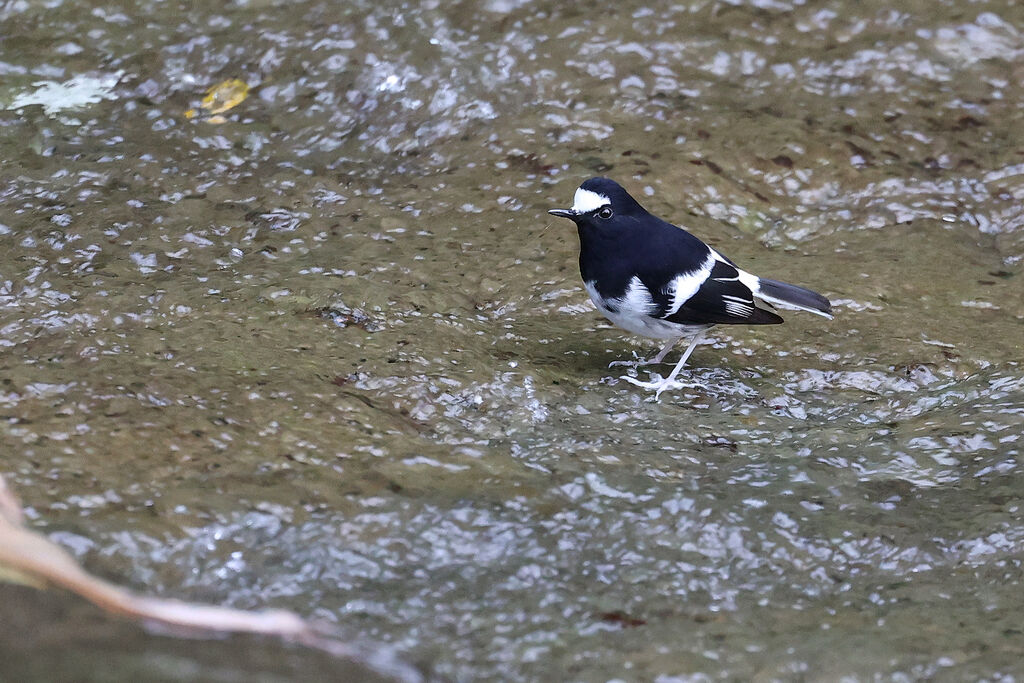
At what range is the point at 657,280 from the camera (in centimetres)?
442

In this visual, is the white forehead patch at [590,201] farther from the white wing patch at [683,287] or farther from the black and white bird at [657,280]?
the white wing patch at [683,287]

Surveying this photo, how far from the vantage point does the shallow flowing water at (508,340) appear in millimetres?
2938

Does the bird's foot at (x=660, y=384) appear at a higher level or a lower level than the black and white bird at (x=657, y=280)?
lower

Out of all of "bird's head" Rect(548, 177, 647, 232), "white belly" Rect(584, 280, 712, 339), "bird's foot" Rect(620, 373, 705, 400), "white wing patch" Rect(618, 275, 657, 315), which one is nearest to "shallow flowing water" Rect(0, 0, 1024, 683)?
"bird's foot" Rect(620, 373, 705, 400)

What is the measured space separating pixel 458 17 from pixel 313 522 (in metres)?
4.41

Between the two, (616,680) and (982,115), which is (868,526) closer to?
(616,680)

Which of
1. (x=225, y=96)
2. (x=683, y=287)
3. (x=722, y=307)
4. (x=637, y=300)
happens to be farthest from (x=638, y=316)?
(x=225, y=96)

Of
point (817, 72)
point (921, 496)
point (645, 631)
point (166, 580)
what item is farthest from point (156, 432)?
point (817, 72)

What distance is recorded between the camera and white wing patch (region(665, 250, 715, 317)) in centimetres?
443

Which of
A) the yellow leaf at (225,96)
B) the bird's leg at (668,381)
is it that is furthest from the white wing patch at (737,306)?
the yellow leaf at (225,96)

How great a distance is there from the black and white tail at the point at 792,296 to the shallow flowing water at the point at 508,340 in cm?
30

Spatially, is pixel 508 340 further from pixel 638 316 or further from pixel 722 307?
pixel 722 307

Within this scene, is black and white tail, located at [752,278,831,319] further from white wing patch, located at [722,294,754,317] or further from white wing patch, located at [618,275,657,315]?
white wing patch, located at [618,275,657,315]

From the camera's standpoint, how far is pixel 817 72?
653 centimetres
